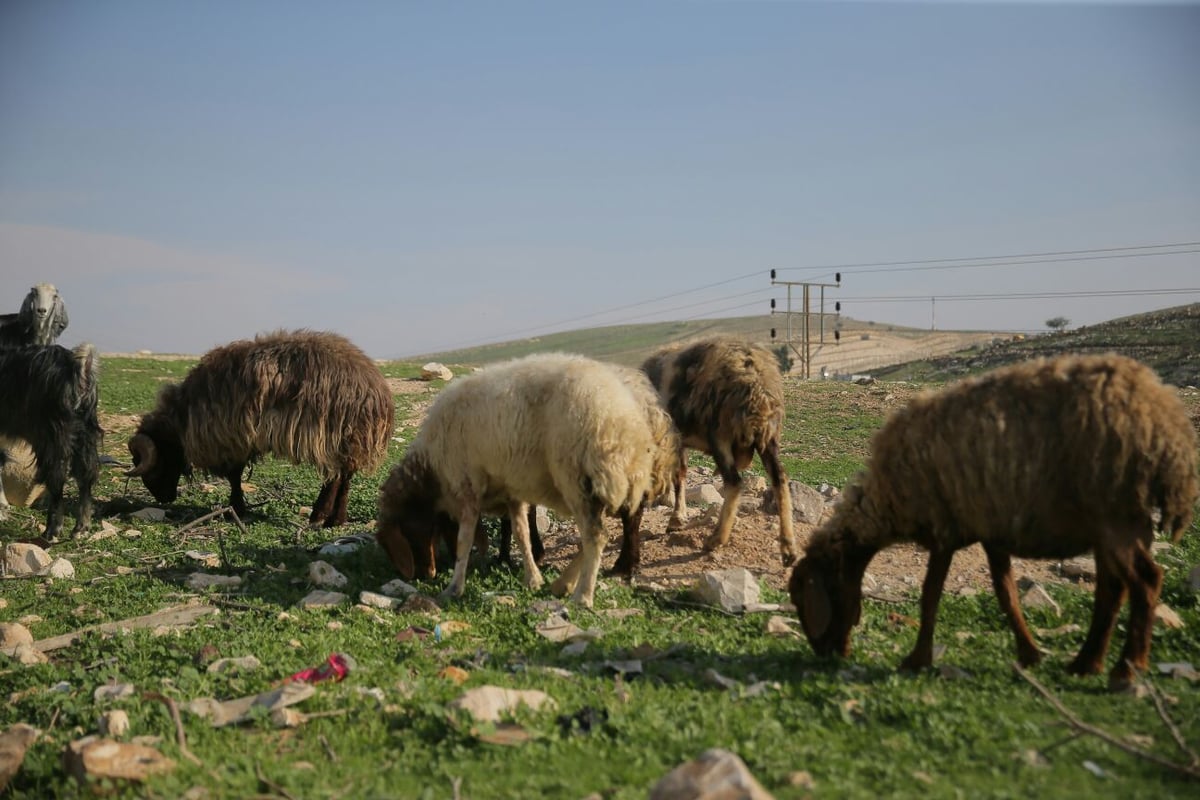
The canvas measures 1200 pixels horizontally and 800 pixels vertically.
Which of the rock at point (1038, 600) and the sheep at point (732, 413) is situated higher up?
the sheep at point (732, 413)

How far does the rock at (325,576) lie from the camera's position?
27.2ft

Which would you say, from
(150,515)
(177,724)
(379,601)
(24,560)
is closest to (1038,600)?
(379,601)

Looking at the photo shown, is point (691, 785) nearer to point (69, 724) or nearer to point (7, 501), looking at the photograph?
point (69, 724)

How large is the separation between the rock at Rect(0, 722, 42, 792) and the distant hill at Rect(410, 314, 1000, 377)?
46.7 m

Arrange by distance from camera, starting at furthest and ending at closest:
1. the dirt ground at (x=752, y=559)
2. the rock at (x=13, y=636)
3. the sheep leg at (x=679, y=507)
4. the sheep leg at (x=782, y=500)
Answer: the sheep leg at (x=679, y=507)
the sheep leg at (x=782, y=500)
the dirt ground at (x=752, y=559)
the rock at (x=13, y=636)

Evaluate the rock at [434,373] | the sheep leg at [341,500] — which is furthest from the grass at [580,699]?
the rock at [434,373]

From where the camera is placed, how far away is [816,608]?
20.2 feet

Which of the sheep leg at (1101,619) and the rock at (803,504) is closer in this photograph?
the sheep leg at (1101,619)

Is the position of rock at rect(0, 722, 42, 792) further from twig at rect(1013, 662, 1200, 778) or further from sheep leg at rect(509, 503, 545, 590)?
twig at rect(1013, 662, 1200, 778)

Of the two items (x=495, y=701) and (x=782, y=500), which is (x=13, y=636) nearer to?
(x=495, y=701)

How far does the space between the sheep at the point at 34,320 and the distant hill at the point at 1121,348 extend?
30.9 meters

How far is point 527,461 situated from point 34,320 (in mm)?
7523

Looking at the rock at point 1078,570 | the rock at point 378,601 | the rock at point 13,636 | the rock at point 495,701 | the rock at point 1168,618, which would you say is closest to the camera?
the rock at point 495,701

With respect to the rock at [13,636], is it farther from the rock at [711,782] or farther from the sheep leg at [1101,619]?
the sheep leg at [1101,619]
